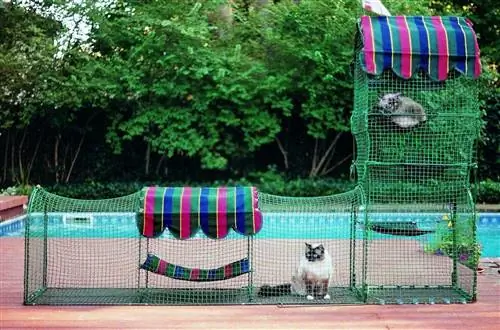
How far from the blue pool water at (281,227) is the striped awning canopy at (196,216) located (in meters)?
2.84

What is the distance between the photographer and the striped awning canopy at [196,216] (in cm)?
537

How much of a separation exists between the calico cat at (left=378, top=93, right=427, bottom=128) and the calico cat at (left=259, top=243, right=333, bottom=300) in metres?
1.52

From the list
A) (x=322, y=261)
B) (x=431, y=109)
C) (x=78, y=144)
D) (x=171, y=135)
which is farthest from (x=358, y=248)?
(x=78, y=144)

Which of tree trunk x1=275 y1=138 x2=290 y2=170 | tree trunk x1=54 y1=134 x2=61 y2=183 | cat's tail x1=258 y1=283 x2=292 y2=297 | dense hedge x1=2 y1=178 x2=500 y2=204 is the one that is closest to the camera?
cat's tail x1=258 y1=283 x2=292 y2=297

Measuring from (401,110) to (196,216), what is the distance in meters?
2.33

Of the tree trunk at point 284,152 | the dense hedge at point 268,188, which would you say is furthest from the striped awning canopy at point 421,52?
the tree trunk at point 284,152

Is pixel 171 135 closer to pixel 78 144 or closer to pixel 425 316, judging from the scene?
pixel 78 144

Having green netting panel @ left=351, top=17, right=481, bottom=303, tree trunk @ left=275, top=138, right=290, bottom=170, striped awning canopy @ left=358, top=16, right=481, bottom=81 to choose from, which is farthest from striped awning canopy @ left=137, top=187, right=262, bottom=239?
tree trunk @ left=275, top=138, right=290, bottom=170

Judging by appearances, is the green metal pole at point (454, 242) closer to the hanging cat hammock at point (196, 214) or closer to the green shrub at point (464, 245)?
the green shrub at point (464, 245)

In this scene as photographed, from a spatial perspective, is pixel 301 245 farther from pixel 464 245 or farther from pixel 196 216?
pixel 196 216

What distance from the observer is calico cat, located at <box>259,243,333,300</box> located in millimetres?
5598

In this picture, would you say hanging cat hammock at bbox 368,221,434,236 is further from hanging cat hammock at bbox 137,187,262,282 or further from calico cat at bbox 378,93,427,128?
hanging cat hammock at bbox 137,187,262,282

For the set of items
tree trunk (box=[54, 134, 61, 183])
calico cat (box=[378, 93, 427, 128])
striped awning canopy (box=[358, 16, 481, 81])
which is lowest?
tree trunk (box=[54, 134, 61, 183])

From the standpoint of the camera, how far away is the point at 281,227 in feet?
30.7
